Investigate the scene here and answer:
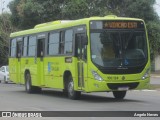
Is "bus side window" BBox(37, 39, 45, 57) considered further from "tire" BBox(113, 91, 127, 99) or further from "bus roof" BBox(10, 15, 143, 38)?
"tire" BBox(113, 91, 127, 99)

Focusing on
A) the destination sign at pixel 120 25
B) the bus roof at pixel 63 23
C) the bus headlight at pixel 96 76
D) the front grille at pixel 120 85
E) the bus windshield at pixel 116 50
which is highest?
the bus roof at pixel 63 23

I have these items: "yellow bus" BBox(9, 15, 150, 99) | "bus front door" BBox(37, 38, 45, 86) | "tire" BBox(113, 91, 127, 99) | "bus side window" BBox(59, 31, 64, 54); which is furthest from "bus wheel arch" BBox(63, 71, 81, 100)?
"bus front door" BBox(37, 38, 45, 86)

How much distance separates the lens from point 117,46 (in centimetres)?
1981

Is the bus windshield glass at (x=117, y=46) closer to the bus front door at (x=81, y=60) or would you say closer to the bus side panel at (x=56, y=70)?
the bus front door at (x=81, y=60)

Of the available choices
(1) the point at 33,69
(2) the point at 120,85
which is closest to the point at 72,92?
(2) the point at 120,85

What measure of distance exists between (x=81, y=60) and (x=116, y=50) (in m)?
1.48

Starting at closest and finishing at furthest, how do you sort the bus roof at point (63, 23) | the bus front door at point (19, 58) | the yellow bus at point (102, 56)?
the yellow bus at point (102, 56)
the bus roof at point (63, 23)
the bus front door at point (19, 58)

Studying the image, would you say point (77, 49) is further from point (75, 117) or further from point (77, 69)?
point (75, 117)

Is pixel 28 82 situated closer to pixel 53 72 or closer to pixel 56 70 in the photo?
pixel 53 72

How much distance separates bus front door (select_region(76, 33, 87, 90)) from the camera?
65.7 ft

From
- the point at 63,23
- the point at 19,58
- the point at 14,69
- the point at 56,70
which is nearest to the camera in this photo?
the point at 63,23

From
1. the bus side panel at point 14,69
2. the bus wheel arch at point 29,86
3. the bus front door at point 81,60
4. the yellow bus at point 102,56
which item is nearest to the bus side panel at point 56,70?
the yellow bus at point 102,56

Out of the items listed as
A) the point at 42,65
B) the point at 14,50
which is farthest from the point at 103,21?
the point at 14,50

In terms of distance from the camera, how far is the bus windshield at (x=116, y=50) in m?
19.7
